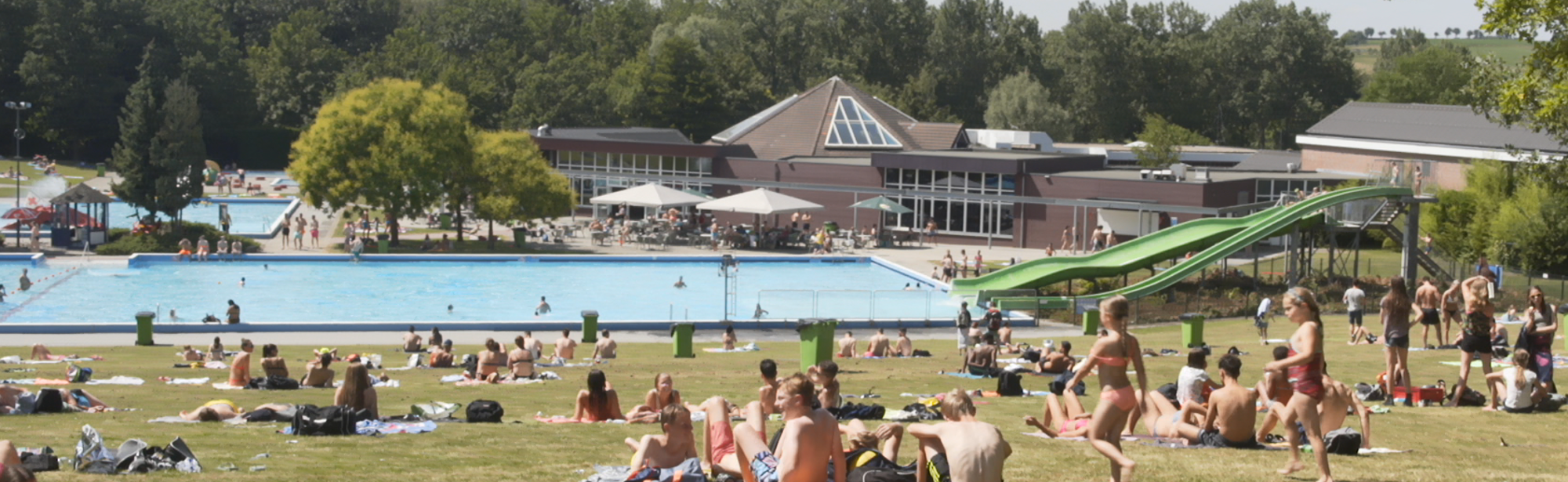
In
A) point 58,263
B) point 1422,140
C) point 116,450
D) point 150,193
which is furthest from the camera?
point 1422,140

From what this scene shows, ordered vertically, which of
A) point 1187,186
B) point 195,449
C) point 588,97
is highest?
point 588,97

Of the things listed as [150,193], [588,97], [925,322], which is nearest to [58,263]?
[150,193]

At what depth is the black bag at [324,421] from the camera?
42.5ft

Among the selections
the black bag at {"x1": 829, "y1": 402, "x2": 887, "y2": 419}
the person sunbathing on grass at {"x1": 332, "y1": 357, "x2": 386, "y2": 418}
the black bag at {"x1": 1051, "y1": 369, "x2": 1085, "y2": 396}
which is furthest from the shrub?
the black bag at {"x1": 829, "y1": 402, "x2": 887, "y2": 419}

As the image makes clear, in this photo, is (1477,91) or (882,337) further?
(1477,91)

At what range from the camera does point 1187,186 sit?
4331 centimetres

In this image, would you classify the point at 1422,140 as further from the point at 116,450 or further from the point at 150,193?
the point at 116,450

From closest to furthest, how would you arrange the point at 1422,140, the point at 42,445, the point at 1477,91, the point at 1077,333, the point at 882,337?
the point at 42,445, the point at 882,337, the point at 1077,333, the point at 1477,91, the point at 1422,140

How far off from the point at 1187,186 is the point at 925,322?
52.2 feet

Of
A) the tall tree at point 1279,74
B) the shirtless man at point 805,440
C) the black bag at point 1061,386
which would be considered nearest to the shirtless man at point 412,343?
the black bag at point 1061,386

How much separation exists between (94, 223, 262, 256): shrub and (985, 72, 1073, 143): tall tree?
52.1m

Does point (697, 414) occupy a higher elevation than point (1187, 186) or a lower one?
lower

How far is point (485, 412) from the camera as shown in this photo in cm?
1450

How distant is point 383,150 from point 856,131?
19324 millimetres
